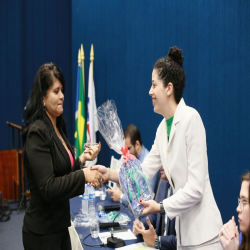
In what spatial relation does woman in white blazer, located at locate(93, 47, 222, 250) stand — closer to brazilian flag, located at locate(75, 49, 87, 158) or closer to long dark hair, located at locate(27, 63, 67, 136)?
long dark hair, located at locate(27, 63, 67, 136)

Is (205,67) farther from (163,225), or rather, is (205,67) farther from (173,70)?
(163,225)

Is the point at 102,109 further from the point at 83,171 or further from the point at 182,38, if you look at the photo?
the point at 182,38

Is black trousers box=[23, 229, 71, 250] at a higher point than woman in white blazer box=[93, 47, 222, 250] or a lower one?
lower

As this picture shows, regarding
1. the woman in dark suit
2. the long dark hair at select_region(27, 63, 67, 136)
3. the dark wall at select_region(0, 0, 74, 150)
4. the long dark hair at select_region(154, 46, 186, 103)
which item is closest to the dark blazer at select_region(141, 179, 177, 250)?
the woman in dark suit

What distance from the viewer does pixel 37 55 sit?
241 inches

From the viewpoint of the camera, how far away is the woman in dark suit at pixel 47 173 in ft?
5.01

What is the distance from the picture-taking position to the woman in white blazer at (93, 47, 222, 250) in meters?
1.51

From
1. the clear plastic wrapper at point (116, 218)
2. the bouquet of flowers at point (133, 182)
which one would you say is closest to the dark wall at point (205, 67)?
the clear plastic wrapper at point (116, 218)

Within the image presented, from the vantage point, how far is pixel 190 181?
151 cm

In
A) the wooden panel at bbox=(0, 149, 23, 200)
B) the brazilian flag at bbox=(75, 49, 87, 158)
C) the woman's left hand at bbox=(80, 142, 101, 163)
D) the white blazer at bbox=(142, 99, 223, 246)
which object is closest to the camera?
the white blazer at bbox=(142, 99, 223, 246)

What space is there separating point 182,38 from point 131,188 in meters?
1.93

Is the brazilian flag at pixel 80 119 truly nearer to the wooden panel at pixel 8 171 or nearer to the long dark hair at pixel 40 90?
the wooden panel at pixel 8 171

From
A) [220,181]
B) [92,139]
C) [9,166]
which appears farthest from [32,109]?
[9,166]

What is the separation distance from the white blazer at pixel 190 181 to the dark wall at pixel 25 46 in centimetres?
483
